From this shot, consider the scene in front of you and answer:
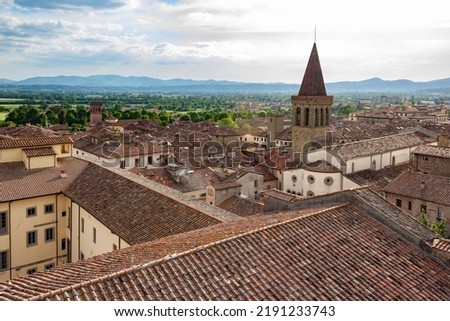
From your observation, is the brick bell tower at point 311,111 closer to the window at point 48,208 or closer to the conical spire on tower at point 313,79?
the conical spire on tower at point 313,79

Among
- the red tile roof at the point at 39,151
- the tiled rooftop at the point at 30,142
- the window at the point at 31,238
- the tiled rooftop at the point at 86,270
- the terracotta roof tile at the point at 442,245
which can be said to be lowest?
the window at the point at 31,238

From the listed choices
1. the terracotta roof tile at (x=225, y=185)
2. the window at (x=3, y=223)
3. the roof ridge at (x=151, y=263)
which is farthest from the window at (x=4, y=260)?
the roof ridge at (x=151, y=263)

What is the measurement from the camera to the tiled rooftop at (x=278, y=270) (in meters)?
7.20

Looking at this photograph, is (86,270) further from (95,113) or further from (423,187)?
(95,113)

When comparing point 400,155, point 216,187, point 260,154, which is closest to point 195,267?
point 216,187

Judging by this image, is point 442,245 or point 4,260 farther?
point 4,260

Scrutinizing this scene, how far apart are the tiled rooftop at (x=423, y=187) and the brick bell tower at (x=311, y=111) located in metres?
13.9

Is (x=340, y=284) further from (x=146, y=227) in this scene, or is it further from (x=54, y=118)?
(x=54, y=118)

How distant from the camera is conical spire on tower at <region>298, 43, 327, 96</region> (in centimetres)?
4867

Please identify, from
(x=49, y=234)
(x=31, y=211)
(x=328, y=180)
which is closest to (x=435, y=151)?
(x=328, y=180)

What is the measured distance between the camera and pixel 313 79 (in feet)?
161

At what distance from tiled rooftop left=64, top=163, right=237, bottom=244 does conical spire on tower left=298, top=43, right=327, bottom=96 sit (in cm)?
3073

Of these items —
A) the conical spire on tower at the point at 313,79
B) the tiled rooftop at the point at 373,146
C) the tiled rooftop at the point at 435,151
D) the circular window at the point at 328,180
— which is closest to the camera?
the tiled rooftop at the point at 435,151

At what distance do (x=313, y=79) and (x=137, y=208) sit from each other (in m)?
35.4
